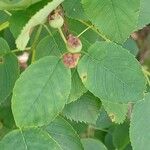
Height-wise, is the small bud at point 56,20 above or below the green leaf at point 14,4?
below

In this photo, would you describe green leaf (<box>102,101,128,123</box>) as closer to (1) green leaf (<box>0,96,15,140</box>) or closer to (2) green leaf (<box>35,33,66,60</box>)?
(2) green leaf (<box>35,33,66,60</box>)

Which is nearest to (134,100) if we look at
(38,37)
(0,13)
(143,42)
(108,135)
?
(38,37)

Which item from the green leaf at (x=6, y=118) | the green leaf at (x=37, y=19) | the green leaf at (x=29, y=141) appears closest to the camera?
the green leaf at (x=37, y=19)

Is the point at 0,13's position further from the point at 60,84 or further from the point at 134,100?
the point at 134,100

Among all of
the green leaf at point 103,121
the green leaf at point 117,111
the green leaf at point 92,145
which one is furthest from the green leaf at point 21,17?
the green leaf at point 103,121

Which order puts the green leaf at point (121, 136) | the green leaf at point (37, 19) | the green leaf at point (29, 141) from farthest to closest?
the green leaf at point (121, 136) < the green leaf at point (29, 141) < the green leaf at point (37, 19)

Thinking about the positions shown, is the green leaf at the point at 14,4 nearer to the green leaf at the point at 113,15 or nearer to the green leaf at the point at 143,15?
the green leaf at the point at 113,15

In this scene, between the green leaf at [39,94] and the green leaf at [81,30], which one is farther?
the green leaf at [81,30]
